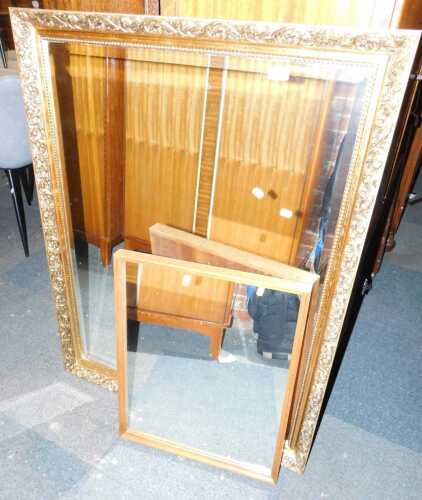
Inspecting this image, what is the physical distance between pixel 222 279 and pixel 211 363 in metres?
0.59

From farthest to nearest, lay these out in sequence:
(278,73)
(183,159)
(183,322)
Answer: (183,159) → (183,322) → (278,73)

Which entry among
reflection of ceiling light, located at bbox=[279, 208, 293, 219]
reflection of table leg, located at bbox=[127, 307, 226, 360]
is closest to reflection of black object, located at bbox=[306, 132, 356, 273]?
reflection of ceiling light, located at bbox=[279, 208, 293, 219]

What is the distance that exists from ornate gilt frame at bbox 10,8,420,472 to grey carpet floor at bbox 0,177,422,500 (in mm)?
183

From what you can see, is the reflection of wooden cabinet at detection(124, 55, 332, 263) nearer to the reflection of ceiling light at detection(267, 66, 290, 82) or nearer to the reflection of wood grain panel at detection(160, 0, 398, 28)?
the reflection of ceiling light at detection(267, 66, 290, 82)

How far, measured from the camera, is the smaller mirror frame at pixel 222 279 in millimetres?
978

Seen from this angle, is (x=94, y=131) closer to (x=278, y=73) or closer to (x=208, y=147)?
(x=208, y=147)

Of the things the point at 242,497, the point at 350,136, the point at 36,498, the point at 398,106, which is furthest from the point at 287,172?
the point at 36,498

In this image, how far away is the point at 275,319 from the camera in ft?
3.87

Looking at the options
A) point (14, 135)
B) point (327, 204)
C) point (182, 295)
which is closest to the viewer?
point (327, 204)

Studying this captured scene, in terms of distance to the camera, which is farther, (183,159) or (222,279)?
(183,159)

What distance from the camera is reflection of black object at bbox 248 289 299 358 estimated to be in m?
1.11

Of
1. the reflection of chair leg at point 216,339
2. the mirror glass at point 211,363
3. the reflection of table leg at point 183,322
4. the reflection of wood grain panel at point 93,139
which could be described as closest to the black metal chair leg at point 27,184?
the reflection of wood grain panel at point 93,139

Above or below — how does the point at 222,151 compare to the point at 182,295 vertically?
above

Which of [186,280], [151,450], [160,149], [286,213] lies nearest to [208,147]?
[160,149]
